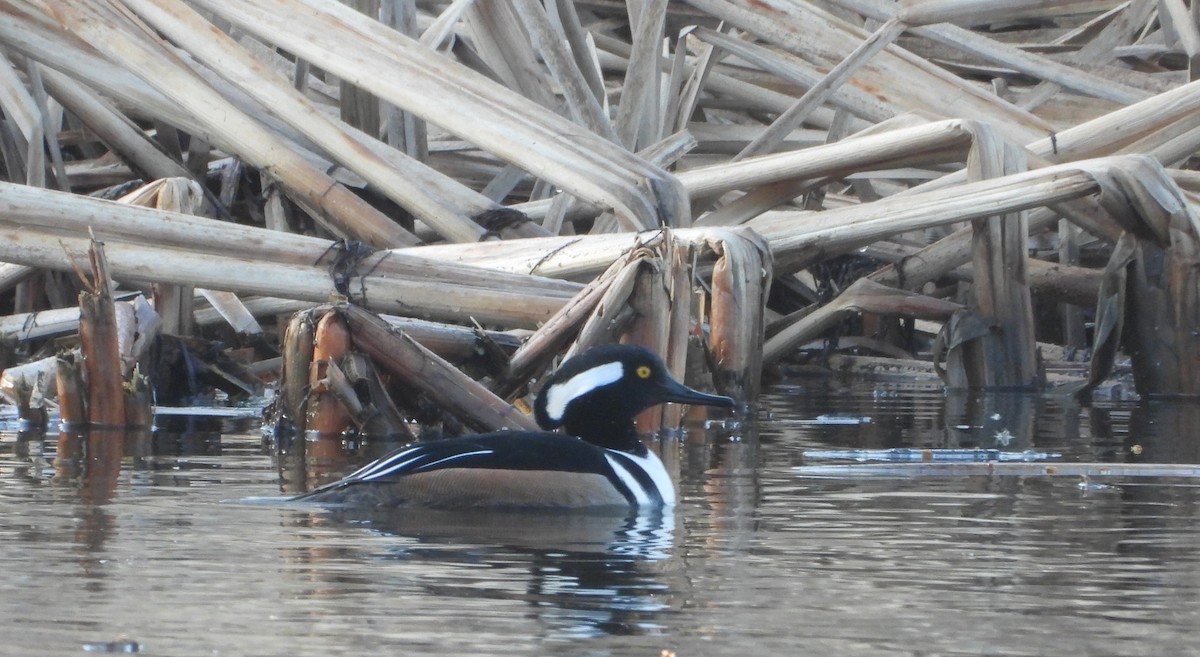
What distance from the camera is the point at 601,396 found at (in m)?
6.30

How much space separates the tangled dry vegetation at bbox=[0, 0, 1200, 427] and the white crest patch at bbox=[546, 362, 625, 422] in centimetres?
101

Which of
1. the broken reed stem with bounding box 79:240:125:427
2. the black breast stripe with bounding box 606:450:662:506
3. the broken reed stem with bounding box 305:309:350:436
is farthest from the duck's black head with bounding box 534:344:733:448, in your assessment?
the broken reed stem with bounding box 79:240:125:427

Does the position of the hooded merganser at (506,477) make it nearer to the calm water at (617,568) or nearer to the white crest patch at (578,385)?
the calm water at (617,568)

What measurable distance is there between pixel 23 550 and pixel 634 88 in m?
6.43

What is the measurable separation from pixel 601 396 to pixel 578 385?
0.08 meters

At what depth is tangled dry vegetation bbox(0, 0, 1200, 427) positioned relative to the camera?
8.16 meters

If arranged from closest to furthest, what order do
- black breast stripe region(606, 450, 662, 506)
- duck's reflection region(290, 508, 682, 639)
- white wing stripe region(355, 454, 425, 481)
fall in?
duck's reflection region(290, 508, 682, 639) → white wing stripe region(355, 454, 425, 481) → black breast stripe region(606, 450, 662, 506)

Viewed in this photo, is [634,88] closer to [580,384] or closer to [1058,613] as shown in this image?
[580,384]


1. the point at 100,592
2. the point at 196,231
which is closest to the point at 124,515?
the point at 100,592

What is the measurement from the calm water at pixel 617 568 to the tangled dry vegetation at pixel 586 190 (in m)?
1.34

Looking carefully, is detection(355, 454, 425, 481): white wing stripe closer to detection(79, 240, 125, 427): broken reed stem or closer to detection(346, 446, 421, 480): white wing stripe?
detection(346, 446, 421, 480): white wing stripe

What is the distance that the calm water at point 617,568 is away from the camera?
362 centimetres

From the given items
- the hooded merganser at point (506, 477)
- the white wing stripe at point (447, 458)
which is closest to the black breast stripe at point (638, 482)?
the hooded merganser at point (506, 477)

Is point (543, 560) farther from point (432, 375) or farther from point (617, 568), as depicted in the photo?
point (432, 375)
